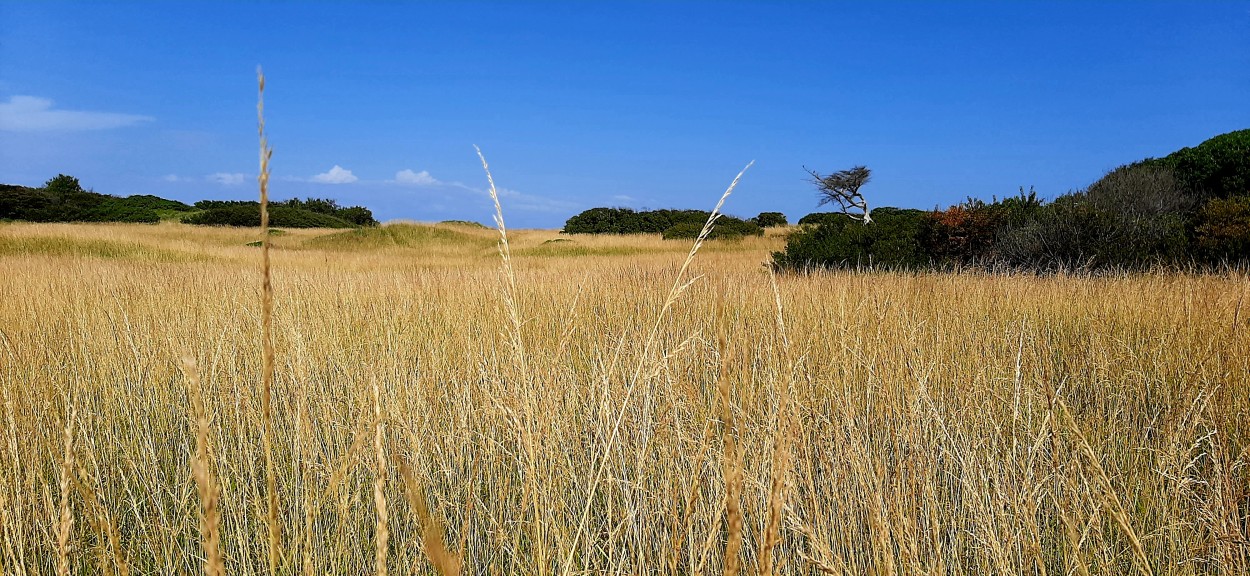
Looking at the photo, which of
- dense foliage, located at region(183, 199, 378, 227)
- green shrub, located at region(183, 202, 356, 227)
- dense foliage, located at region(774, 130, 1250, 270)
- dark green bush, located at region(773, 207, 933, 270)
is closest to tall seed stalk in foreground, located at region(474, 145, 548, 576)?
dense foliage, located at region(774, 130, 1250, 270)

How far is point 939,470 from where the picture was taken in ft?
9.48

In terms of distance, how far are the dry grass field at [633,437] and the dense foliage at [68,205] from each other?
30862mm

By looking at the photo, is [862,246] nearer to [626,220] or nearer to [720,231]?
[720,231]

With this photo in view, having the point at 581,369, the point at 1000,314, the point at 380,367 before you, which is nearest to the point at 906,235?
the point at 1000,314

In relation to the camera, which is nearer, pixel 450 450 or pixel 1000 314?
pixel 450 450

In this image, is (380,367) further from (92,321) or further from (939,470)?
(92,321)

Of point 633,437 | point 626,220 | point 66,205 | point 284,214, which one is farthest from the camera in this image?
point 626,220

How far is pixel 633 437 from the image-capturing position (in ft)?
8.91

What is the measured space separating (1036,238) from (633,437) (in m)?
9.78

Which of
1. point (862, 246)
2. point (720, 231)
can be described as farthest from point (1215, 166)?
point (720, 231)

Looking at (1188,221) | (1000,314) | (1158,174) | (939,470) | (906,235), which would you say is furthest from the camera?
(1158,174)

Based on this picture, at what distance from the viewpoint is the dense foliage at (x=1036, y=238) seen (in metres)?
9.41

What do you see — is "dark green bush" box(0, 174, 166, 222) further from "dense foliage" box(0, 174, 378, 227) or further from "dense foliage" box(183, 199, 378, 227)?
"dense foliage" box(183, 199, 378, 227)

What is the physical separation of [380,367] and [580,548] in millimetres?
1861
